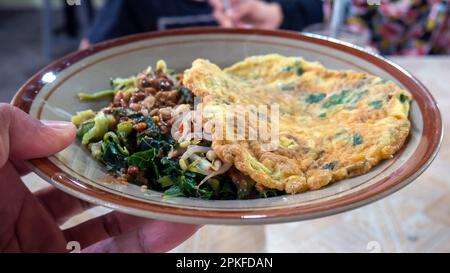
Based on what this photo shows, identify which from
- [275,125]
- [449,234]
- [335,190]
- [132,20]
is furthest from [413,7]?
[335,190]

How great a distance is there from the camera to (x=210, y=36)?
6.39 feet

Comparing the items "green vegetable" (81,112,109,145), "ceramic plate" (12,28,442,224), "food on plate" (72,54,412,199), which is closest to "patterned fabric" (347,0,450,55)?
"ceramic plate" (12,28,442,224)

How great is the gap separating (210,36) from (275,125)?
0.63m

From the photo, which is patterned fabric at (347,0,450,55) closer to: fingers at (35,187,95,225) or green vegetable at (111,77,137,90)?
green vegetable at (111,77,137,90)

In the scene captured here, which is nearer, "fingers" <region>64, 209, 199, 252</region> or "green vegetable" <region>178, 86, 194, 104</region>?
"fingers" <region>64, 209, 199, 252</region>

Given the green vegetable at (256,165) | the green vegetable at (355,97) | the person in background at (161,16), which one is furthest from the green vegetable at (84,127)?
the person in background at (161,16)

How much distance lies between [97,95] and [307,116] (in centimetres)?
79

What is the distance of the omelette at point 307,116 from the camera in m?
1.30

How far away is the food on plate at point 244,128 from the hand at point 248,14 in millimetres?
1288

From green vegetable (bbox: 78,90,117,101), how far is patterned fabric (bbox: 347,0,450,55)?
8.65 ft

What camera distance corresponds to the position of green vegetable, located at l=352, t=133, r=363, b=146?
55.6 inches

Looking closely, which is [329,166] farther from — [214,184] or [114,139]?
[114,139]

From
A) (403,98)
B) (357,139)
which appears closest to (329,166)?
(357,139)

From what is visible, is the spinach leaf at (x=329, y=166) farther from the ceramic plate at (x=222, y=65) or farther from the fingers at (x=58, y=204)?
the fingers at (x=58, y=204)
